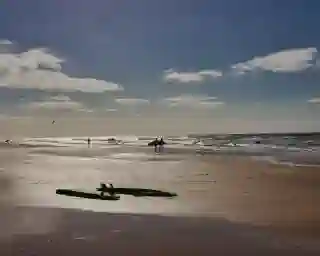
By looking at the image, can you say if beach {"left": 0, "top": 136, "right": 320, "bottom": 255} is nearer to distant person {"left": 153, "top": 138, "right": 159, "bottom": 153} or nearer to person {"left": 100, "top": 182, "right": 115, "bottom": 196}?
person {"left": 100, "top": 182, "right": 115, "bottom": 196}

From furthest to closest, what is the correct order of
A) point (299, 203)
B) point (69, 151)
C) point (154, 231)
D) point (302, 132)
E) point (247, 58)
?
point (69, 151)
point (302, 132)
point (247, 58)
point (299, 203)
point (154, 231)

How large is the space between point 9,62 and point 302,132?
7.82 ft

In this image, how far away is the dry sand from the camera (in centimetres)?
241

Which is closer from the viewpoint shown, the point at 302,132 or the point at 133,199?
the point at 133,199

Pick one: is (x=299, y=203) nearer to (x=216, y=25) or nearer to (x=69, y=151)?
(x=216, y=25)

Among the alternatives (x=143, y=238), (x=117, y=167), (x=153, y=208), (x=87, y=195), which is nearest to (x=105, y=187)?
(x=87, y=195)

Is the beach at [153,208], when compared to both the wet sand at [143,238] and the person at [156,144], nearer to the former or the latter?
the wet sand at [143,238]

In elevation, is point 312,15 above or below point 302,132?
above

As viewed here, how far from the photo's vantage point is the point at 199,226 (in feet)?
8.75

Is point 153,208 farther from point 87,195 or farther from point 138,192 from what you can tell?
point 87,195

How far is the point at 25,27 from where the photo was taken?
3289 mm

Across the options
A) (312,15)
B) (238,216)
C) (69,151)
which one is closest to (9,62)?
(69,151)

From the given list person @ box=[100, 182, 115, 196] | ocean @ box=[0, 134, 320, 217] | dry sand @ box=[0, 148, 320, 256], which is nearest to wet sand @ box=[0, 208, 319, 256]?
dry sand @ box=[0, 148, 320, 256]

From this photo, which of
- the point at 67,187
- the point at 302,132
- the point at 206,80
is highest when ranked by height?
the point at 206,80
